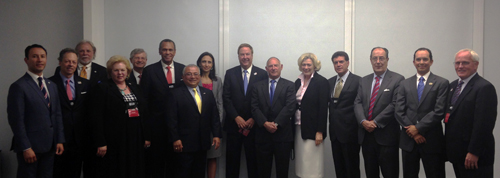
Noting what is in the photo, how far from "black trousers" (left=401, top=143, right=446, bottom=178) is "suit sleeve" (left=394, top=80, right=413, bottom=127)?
0.26 meters

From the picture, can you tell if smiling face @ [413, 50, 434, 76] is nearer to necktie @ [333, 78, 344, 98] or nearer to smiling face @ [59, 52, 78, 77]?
necktie @ [333, 78, 344, 98]

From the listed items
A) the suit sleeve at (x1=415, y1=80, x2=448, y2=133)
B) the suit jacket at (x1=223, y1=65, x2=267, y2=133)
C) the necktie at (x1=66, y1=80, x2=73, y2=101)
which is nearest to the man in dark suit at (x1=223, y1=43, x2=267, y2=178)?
the suit jacket at (x1=223, y1=65, x2=267, y2=133)

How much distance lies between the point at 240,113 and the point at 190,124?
74cm

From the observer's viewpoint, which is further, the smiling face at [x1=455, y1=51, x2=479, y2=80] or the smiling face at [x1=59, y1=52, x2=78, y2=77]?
the smiling face at [x1=59, y1=52, x2=78, y2=77]

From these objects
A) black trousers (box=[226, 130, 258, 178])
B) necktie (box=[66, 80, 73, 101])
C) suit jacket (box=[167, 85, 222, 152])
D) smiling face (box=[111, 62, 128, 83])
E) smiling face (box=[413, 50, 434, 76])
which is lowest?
black trousers (box=[226, 130, 258, 178])

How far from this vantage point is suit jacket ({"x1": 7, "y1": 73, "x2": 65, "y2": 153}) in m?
2.74

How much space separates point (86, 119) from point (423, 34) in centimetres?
470

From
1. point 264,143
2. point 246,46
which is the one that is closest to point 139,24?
point 246,46

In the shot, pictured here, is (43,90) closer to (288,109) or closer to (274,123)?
(274,123)

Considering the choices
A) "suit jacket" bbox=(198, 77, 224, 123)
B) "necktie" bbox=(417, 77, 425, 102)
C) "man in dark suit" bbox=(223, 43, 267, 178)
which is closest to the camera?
"necktie" bbox=(417, 77, 425, 102)

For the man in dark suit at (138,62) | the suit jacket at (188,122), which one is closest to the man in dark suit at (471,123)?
the suit jacket at (188,122)

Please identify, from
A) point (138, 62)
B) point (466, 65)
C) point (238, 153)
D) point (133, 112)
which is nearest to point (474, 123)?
point (466, 65)

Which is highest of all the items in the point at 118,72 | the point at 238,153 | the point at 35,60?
the point at 35,60

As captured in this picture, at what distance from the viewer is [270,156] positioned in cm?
371
